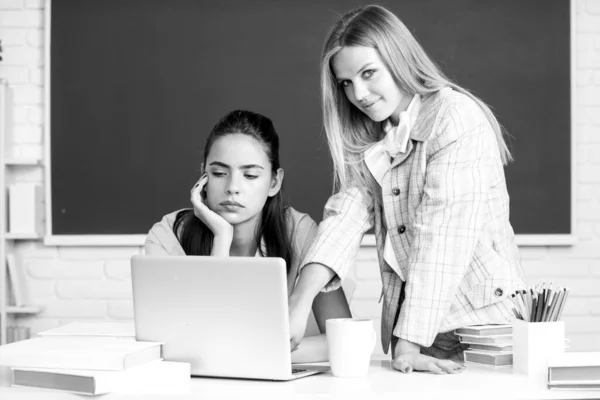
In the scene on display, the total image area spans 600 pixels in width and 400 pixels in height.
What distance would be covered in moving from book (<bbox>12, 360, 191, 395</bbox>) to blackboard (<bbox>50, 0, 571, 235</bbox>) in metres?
1.73

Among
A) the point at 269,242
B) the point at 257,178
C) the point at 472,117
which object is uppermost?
the point at 472,117

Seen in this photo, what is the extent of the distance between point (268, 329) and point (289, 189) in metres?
1.73

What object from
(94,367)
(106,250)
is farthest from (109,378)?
(106,250)

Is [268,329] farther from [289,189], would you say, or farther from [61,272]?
[61,272]

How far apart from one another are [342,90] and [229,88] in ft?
4.12

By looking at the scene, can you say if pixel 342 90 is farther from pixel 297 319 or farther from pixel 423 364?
pixel 423 364

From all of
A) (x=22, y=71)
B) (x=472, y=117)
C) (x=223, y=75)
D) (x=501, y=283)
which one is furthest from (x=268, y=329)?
(x=22, y=71)

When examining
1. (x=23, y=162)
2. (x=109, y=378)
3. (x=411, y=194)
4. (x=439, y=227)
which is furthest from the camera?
(x=23, y=162)

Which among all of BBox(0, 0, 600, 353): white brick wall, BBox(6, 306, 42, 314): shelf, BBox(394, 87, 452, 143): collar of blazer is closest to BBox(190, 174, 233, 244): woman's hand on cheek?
BBox(394, 87, 452, 143): collar of blazer

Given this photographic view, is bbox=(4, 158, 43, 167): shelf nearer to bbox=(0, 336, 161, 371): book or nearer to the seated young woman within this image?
the seated young woman

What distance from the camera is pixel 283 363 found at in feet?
3.60

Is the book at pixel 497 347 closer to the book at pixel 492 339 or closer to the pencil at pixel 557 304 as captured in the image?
the book at pixel 492 339

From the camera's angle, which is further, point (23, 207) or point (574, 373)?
point (23, 207)

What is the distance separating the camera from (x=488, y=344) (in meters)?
1.25
